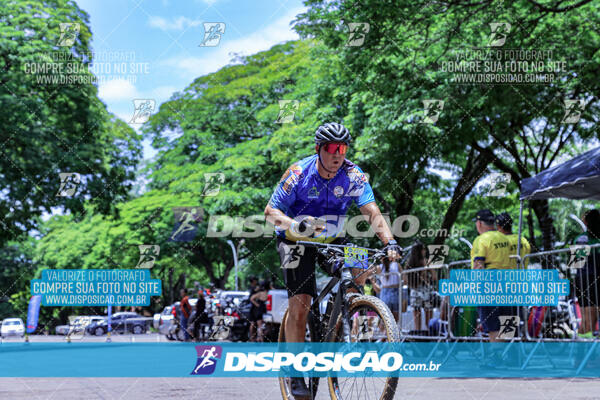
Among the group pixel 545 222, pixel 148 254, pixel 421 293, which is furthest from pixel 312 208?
pixel 148 254

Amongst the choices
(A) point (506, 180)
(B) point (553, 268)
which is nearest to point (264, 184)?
(A) point (506, 180)

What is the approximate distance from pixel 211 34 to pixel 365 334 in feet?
46.4

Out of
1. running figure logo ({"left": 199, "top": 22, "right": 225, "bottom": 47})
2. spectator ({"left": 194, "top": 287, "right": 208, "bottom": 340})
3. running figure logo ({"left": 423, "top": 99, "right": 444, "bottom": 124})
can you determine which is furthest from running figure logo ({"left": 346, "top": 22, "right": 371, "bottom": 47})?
spectator ({"left": 194, "top": 287, "right": 208, "bottom": 340})

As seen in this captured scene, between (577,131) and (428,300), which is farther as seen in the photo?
(577,131)

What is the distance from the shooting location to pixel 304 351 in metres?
4.89

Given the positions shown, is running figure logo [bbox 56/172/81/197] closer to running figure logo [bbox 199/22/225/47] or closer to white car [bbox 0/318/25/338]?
running figure logo [bbox 199/22/225/47]

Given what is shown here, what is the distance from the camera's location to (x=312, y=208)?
16.4 feet

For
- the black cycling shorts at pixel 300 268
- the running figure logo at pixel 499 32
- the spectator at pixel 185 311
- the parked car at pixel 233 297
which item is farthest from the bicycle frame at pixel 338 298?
the spectator at pixel 185 311

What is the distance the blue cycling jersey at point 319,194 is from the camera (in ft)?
16.2

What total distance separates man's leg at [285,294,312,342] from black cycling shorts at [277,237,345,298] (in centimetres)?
4

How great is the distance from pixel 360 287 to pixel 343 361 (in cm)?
56

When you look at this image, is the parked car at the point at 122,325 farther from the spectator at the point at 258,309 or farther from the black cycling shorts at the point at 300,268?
the black cycling shorts at the point at 300,268

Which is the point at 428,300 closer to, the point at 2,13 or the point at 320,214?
the point at 320,214

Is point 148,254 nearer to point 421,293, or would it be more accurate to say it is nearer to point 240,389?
point 421,293
